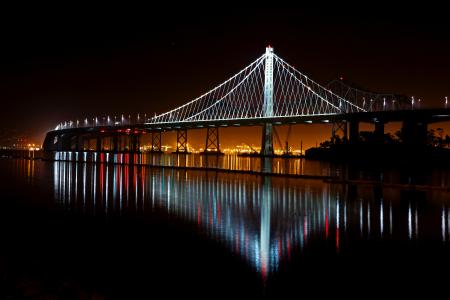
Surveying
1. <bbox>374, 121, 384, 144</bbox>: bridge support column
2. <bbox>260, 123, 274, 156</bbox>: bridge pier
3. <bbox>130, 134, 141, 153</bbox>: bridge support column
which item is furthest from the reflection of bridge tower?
<bbox>130, 134, 141, 153</bbox>: bridge support column

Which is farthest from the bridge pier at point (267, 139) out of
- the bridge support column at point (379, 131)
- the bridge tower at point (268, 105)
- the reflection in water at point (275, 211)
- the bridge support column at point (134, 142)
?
the bridge support column at point (134, 142)

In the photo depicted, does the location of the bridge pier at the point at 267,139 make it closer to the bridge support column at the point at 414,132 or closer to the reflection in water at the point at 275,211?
the bridge support column at the point at 414,132

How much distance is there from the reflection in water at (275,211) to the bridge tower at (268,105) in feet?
111

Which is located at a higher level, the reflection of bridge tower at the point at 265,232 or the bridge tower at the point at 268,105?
the bridge tower at the point at 268,105

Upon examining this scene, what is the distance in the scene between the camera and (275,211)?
1009 cm

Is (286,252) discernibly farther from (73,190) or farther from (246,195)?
(73,190)

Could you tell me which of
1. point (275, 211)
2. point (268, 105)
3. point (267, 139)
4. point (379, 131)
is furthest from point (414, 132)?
point (275, 211)

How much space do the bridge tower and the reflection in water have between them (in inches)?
1331

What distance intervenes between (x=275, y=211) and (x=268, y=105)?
41.6 meters

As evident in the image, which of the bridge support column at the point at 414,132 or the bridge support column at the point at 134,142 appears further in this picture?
the bridge support column at the point at 134,142

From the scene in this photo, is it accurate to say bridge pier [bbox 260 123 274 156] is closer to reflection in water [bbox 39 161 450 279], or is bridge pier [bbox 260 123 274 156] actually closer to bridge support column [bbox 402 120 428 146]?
bridge support column [bbox 402 120 428 146]

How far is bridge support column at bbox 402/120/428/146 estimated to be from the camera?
130 feet

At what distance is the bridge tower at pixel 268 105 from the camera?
1970 inches

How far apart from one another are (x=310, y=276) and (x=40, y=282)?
2887 mm
